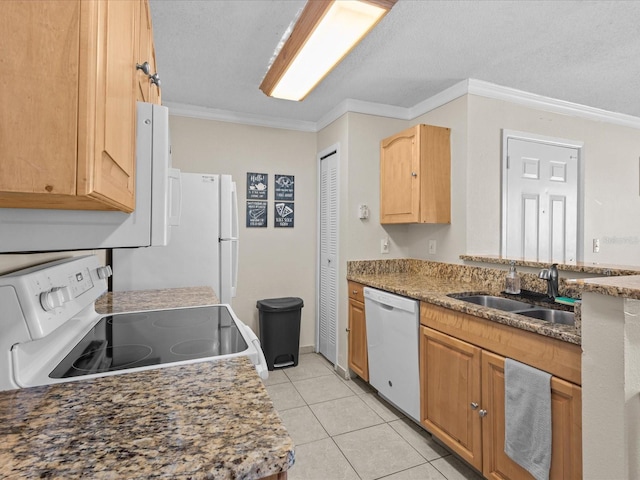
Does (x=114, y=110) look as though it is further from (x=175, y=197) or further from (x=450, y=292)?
(x=450, y=292)

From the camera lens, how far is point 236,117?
343cm

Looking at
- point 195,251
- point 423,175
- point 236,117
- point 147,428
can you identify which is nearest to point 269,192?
point 236,117

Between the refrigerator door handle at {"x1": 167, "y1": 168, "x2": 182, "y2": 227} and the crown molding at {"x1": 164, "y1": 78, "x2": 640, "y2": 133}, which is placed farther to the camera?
the crown molding at {"x1": 164, "y1": 78, "x2": 640, "y2": 133}

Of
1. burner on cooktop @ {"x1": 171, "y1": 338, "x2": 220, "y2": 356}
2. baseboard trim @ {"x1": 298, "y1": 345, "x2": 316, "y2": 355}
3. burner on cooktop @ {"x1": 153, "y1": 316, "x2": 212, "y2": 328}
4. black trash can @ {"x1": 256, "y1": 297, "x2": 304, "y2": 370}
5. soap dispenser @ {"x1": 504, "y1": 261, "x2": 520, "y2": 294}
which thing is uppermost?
soap dispenser @ {"x1": 504, "y1": 261, "x2": 520, "y2": 294}

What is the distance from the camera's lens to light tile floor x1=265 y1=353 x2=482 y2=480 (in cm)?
186

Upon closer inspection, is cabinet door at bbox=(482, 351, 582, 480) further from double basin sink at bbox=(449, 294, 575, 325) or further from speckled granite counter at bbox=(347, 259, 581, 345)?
double basin sink at bbox=(449, 294, 575, 325)

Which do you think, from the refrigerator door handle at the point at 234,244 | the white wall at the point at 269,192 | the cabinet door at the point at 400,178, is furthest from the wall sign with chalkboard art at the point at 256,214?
the cabinet door at the point at 400,178

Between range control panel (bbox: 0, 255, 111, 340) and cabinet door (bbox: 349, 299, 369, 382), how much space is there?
2038 mm

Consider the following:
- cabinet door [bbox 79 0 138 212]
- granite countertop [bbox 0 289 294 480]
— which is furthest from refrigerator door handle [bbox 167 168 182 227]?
granite countertop [bbox 0 289 294 480]

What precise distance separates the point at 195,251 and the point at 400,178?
68.6 inches

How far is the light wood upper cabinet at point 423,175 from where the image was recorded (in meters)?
2.72

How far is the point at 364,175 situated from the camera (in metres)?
3.16

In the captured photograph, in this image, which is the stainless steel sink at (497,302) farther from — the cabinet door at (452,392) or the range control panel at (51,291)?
the range control panel at (51,291)

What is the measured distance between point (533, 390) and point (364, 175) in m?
2.16
